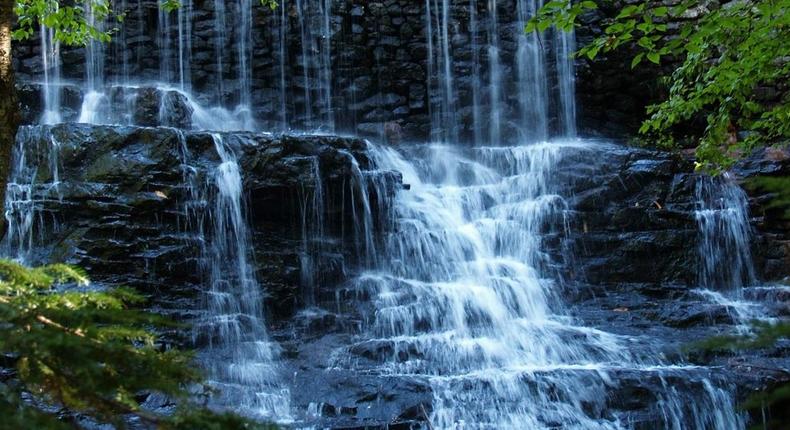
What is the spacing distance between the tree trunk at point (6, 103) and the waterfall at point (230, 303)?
307cm

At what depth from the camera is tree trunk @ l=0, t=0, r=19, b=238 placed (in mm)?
3260

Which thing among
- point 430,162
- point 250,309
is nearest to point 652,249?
point 430,162

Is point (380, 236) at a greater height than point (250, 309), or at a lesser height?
greater

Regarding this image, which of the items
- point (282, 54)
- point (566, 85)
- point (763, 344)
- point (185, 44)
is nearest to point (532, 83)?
point (566, 85)

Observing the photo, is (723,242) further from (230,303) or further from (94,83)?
(94,83)

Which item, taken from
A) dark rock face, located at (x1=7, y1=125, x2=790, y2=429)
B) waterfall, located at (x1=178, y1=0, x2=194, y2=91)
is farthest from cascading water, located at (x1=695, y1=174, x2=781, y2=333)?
waterfall, located at (x1=178, y1=0, x2=194, y2=91)

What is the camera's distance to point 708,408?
5.88 meters

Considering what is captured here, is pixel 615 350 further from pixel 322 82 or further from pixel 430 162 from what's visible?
pixel 322 82

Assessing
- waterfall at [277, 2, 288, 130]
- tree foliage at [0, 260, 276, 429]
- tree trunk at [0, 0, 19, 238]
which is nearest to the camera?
tree foliage at [0, 260, 276, 429]

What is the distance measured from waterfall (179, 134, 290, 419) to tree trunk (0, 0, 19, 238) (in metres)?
3.07

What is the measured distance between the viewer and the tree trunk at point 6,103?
326cm

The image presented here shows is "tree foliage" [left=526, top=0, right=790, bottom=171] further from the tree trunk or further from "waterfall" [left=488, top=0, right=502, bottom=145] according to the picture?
"waterfall" [left=488, top=0, right=502, bottom=145]

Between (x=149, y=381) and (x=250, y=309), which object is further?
(x=250, y=309)

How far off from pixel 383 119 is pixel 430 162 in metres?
2.32
